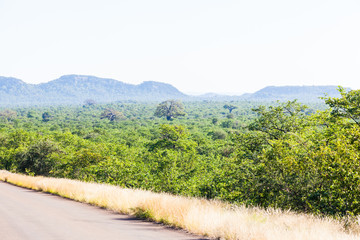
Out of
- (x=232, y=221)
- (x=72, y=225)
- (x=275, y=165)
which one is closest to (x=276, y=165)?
(x=275, y=165)

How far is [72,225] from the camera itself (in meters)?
10.1

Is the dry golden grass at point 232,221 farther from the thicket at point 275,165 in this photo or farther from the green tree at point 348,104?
the green tree at point 348,104

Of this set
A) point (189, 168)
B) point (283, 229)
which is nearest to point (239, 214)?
point (283, 229)

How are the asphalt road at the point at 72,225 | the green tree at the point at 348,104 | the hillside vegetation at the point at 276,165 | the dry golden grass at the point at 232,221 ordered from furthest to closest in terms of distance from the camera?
1. the green tree at the point at 348,104
2. the hillside vegetation at the point at 276,165
3. the asphalt road at the point at 72,225
4. the dry golden grass at the point at 232,221

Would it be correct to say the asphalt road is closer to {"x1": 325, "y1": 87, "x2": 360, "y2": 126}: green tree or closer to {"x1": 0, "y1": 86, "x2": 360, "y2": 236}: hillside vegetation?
{"x1": 0, "y1": 86, "x2": 360, "y2": 236}: hillside vegetation

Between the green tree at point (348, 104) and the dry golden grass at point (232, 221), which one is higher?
the green tree at point (348, 104)

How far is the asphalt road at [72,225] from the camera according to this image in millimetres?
8781

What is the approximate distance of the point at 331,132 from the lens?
17.2 m

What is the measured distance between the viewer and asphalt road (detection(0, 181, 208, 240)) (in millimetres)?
8781

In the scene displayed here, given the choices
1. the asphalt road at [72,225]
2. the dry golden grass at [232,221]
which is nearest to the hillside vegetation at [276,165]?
the dry golden grass at [232,221]

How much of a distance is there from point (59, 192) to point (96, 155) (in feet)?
54.9

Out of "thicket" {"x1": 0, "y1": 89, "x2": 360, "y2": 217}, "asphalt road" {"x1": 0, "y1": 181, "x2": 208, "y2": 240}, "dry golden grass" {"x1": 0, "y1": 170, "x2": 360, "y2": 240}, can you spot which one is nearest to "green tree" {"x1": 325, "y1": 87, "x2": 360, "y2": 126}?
"thicket" {"x1": 0, "y1": 89, "x2": 360, "y2": 217}

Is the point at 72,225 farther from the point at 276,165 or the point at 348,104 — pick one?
the point at 348,104

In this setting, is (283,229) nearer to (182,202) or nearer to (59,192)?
(182,202)
